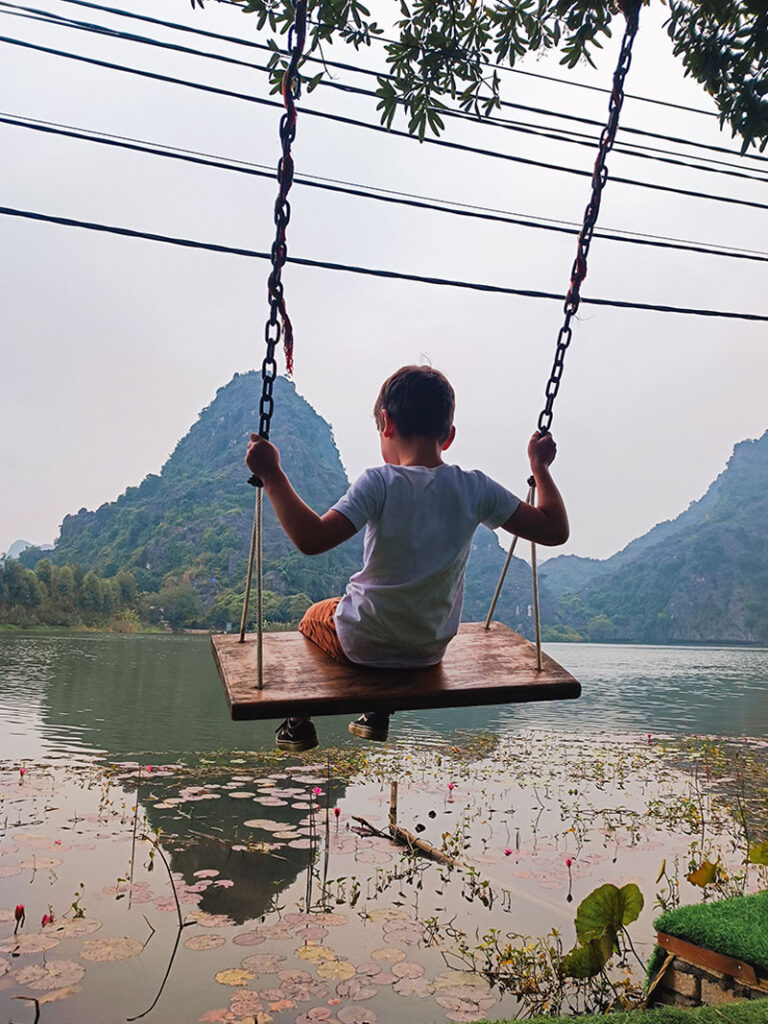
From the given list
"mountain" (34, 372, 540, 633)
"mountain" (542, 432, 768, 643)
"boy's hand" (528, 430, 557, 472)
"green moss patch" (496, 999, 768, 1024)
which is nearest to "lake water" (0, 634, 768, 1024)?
"green moss patch" (496, 999, 768, 1024)

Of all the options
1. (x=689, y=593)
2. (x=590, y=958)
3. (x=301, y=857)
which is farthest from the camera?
(x=689, y=593)

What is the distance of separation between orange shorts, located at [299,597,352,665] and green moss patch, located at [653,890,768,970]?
1621 millimetres

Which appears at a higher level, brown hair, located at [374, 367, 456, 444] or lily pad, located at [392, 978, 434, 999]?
brown hair, located at [374, 367, 456, 444]

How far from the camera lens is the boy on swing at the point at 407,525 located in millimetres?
1727

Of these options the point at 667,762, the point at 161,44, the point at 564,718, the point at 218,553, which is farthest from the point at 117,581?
the point at 161,44

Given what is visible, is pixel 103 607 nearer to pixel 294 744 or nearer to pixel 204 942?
pixel 204 942

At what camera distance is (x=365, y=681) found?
176cm

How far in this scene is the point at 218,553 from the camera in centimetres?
6694

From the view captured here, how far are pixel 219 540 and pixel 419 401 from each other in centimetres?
6918

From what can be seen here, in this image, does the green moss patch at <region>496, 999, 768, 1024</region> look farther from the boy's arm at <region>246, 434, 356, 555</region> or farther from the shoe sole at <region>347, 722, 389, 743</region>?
the boy's arm at <region>246, 434, 356, 555</region>

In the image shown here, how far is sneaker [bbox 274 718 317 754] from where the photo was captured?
1770 millimetres

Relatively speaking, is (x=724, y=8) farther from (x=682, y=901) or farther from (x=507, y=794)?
(x=507, y=794)

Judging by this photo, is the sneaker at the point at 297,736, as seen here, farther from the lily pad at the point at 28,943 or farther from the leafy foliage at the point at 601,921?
the lily pad at the point at 28,943

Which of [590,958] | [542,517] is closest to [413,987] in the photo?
[590,958]
